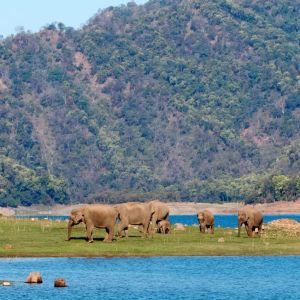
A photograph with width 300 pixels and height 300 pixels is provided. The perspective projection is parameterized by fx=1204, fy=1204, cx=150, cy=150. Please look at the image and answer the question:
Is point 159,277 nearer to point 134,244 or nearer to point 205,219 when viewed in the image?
point 134,244

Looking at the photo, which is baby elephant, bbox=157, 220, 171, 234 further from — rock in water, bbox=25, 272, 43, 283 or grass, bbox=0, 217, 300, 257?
rock in water, bbox=25, 272, 43, 283

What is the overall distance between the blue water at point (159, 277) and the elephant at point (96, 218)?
7.03 m

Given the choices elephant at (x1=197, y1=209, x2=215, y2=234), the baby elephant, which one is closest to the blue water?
the baby elephant

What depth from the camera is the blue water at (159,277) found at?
6625 centimetres

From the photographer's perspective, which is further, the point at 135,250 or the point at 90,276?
the point at 135,250

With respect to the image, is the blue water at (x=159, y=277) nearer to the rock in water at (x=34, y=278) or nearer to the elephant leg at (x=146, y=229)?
the rock in water at (x=34, y=278)

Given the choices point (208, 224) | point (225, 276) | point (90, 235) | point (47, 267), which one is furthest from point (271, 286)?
point (208, 224)

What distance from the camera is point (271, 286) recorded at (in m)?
71.1

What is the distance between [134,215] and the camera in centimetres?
9631

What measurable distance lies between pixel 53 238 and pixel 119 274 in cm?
1795

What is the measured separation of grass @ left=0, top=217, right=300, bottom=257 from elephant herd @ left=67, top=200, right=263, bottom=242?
3.22 feet

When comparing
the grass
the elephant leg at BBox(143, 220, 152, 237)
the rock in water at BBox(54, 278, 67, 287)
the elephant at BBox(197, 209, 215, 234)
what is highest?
the elephant at BBox(197, 209, 215, 234)

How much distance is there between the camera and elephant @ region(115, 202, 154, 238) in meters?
95.2

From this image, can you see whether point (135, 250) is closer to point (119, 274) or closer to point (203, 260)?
point (203, 260)
